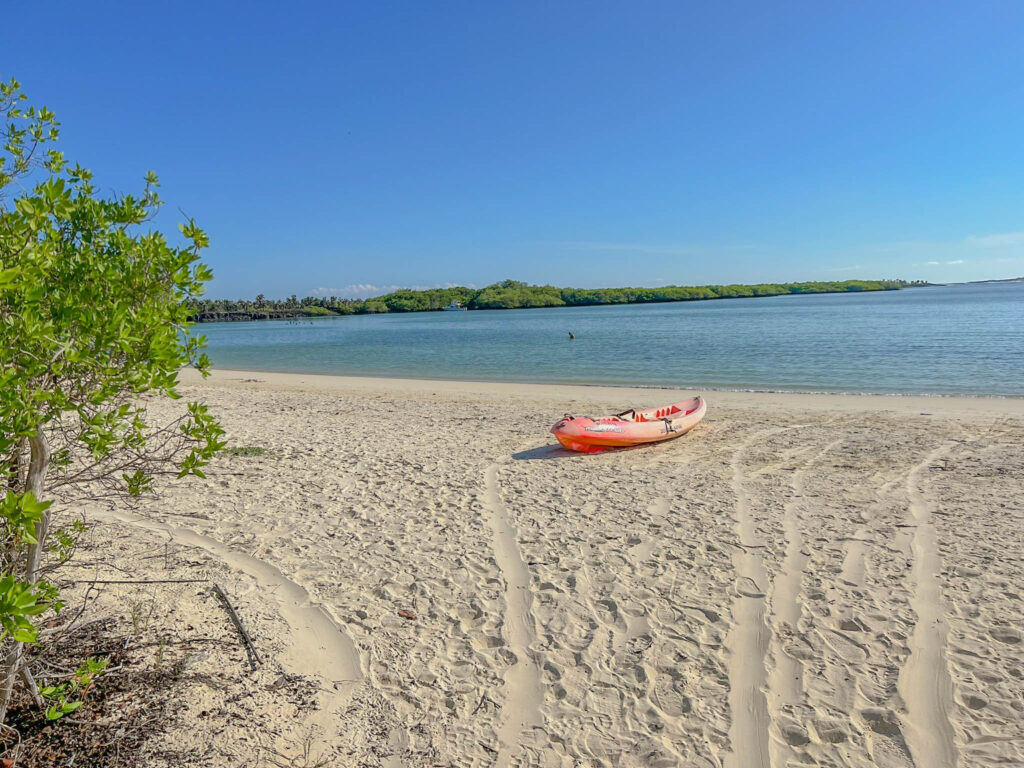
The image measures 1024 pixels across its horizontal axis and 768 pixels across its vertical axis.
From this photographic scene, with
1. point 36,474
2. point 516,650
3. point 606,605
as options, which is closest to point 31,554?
point 36,474

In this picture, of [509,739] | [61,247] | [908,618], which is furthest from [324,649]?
[908,618]

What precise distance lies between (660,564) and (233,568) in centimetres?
324

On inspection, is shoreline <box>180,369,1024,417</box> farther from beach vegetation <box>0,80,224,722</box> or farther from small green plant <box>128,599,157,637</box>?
beach vegetation <box>0,80,224,722</box>

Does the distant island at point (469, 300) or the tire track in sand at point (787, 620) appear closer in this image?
the tire track in sand at point (787, 620)

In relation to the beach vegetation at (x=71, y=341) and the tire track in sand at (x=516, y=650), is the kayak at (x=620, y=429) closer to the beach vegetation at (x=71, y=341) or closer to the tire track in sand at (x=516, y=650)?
the tire track in sand at (x=516, y=650)

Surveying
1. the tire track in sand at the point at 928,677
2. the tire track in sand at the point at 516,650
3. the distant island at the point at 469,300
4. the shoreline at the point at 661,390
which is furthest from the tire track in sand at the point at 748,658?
the distant island at the point at 469,300

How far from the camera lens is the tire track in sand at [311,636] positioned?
10.6ft

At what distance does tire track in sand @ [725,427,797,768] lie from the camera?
295 centimetres

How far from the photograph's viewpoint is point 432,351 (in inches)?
1353

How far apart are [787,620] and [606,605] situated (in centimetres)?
114

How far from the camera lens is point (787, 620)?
402cm

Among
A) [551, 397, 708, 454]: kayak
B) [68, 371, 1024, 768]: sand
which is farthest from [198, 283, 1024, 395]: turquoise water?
[68, 371, 1024, 768]: sand

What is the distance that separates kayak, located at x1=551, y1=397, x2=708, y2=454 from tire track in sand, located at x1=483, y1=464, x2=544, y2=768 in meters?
2.88

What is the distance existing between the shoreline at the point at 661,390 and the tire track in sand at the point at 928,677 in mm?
8779
